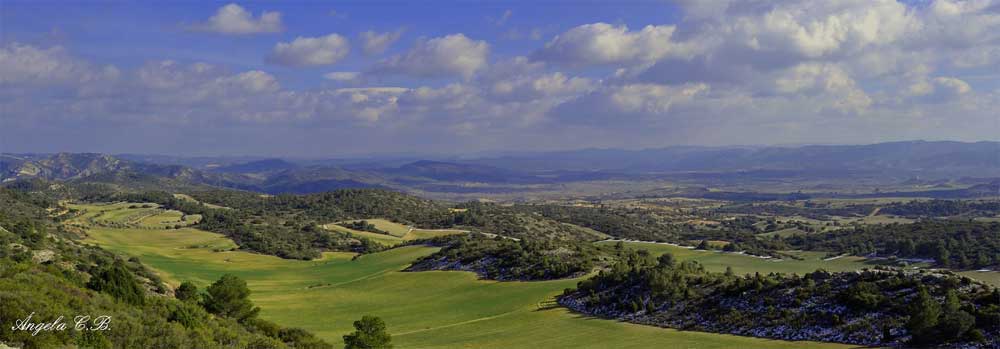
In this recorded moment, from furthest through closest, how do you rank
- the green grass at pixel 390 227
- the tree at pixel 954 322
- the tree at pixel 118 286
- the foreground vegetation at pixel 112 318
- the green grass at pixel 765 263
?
the green grass at pixel 390 227
the green grass at pixel 765 263
the tree at pixel 118 286
the tree at pixel 954 322
the foreground vegetation at pixel 112 318

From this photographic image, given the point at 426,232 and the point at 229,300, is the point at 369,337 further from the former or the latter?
the point at 426,232

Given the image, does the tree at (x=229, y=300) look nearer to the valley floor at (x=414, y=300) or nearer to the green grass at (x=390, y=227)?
the valley floor at (x=414, y=300)

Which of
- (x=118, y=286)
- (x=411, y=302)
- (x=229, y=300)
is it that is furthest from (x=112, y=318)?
(x=411, y=302)

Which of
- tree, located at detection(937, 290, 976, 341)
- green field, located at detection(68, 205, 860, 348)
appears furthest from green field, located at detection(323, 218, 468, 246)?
tree, located at detection(937, 290, 976, 341)

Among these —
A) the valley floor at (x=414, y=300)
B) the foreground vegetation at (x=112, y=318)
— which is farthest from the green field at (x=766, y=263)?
the foreground vegetation at (x=112, y=318)

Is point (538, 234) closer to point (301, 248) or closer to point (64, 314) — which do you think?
point (301, 248)

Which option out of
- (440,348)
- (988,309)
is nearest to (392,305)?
(440,348)

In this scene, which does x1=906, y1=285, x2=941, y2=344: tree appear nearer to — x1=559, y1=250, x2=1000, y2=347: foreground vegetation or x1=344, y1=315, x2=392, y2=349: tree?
x1=559, y1=250, x2=1000, y2=347: foreground vegetation

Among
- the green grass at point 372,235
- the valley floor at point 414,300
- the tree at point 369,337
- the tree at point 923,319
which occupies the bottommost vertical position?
the green grass at point 372,235
